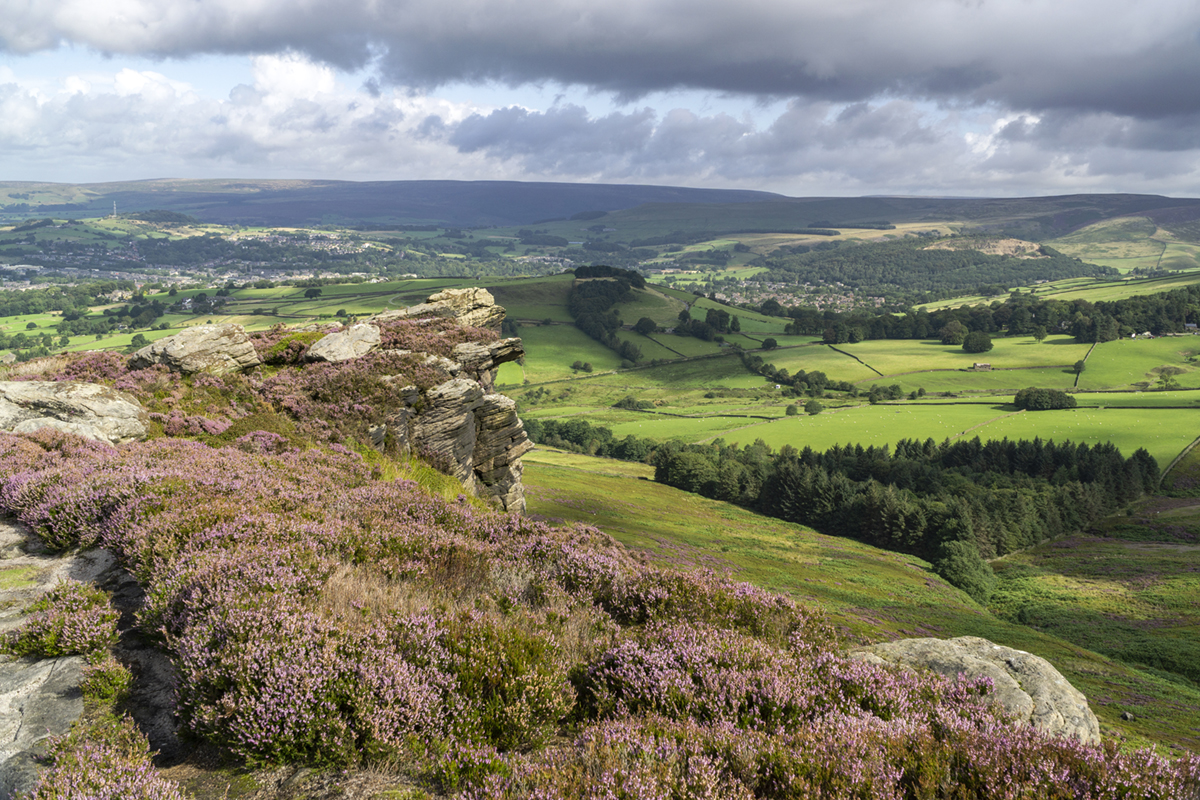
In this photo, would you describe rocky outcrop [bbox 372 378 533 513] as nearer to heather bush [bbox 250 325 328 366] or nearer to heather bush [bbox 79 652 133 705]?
heather bush [bbox 250 325 328 366]

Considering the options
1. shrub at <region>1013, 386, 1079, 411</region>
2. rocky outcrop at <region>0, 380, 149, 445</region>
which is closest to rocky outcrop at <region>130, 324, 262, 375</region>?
rocky outcrop at <region>0, 380, 149, 445</region>

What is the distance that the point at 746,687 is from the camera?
23.4 feet

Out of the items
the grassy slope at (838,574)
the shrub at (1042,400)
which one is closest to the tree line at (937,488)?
the grassy slope at (838,574)

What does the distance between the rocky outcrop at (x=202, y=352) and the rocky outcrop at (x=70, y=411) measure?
441 cm

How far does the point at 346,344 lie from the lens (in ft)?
91.6

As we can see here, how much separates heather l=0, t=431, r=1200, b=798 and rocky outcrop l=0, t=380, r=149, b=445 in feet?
22.1

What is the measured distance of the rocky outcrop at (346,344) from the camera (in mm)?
26938

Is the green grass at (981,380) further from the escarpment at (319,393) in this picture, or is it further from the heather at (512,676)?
the heather at (512,676)

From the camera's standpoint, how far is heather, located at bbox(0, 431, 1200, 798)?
5492 mm

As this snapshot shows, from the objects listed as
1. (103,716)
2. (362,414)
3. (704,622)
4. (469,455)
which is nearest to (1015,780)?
(704,622)

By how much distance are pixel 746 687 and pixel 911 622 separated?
56.7m

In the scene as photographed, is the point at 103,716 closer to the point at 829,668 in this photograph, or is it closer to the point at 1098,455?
the point at 829,668

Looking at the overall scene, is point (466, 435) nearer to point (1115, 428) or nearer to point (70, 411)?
point (70, 411)

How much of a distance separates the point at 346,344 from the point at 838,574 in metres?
61.7
